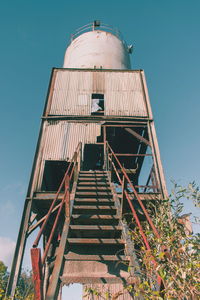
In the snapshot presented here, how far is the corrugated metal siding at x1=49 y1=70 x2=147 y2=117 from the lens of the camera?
9.16 meters

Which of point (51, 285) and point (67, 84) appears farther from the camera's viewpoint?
point (67, 84)

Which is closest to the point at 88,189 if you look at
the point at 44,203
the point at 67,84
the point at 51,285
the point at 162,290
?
the point at 44,203

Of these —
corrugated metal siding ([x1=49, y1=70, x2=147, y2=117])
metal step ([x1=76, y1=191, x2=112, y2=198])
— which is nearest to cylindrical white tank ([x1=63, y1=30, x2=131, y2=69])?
corrugated metal siding ([x1=49, y1=70, x2=147, y2=117])

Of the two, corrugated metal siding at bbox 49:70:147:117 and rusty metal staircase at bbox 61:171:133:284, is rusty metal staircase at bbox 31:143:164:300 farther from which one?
corrugated metal siding at bbox 49:70:147:117

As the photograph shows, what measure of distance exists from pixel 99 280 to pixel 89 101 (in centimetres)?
735

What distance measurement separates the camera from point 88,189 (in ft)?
18.7

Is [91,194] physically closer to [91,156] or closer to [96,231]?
[96,231]

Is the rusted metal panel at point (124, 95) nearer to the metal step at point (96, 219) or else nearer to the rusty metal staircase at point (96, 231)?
the rusty metal staircase at point (96, 231)

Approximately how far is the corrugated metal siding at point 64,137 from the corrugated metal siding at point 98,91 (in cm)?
71

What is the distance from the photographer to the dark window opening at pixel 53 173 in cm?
874

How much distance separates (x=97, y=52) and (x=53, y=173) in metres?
7.84

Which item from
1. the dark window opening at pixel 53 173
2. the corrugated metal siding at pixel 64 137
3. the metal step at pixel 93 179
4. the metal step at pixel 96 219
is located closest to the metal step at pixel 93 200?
the metal step at pixel 96 219

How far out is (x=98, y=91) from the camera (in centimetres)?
995

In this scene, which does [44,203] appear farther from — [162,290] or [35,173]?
[162,290]
